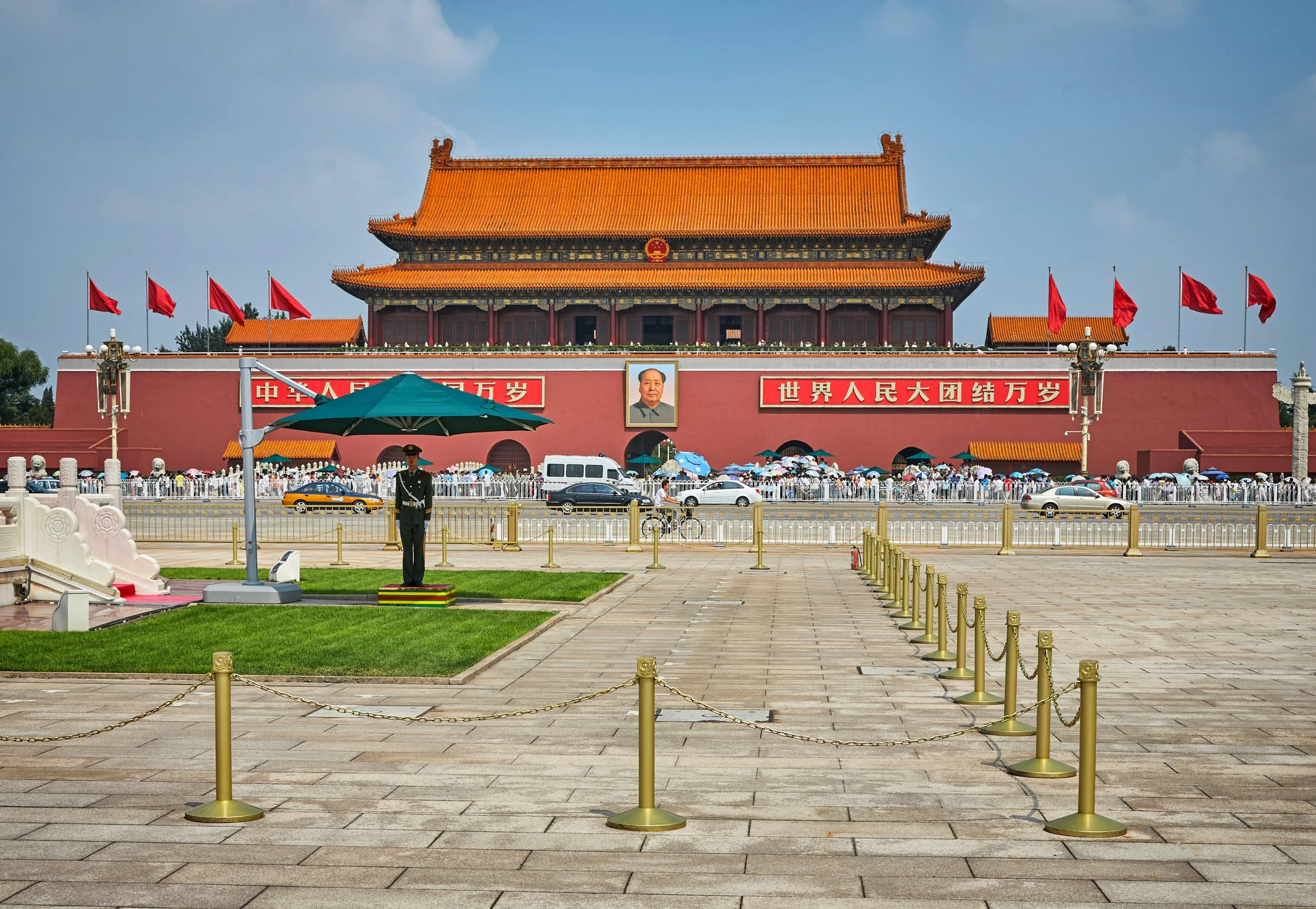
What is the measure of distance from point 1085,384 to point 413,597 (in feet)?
109

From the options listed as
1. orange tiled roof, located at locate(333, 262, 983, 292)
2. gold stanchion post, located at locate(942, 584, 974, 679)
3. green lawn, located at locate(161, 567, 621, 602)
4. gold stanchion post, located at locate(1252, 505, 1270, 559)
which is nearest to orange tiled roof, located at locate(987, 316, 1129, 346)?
orange tiled roof, located at locate(333, 262, 983, 292)

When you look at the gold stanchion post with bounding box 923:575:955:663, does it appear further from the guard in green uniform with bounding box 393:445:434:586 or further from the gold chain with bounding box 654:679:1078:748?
the guard in green uniform with bounding box 393:445:434:586

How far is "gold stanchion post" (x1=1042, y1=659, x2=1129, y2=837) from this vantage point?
18.8ft

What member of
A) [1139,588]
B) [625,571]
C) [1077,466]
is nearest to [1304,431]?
[1077,466]

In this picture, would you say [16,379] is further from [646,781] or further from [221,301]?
[646,781]

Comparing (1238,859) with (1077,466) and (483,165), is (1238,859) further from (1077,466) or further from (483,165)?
(483,165)

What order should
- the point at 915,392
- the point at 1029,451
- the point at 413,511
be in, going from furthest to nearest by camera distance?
1. the point at 915,392
2. the point at 1029,451
3. the point at 413,511

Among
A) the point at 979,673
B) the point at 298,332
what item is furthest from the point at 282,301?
the point at 979,673

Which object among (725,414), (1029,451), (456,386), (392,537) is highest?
(456,386)

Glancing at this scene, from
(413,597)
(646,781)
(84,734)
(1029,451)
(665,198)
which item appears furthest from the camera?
(665,198)

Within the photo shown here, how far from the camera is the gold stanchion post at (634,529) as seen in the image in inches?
895

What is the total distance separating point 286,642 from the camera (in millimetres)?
11141

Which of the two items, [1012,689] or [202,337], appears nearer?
[1012,689]

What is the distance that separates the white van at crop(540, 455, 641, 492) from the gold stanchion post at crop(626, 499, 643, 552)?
15016 mm
